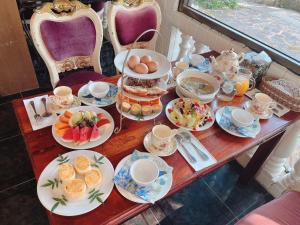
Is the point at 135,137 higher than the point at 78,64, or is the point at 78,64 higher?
the point at 135,137

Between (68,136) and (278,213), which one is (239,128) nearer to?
(278,213)

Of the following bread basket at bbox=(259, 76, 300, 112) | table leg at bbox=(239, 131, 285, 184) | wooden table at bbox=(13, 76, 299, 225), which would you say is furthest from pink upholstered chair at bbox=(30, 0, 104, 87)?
table leg at bbox=(239, 131, 285, 184)

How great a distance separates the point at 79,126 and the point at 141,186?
1.09 ft

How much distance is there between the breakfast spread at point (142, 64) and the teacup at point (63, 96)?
31cm

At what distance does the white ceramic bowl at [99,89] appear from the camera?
3.60ft

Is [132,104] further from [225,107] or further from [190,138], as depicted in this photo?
[225,107]

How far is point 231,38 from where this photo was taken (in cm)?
164

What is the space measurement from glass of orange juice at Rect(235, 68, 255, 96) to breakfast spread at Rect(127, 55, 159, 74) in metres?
0.51

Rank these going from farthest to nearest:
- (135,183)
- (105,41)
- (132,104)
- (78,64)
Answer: (105,41) < (78,64) < (132,104) < (135,183)

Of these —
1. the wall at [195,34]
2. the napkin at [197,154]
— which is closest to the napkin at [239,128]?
the napkin at [197,154]

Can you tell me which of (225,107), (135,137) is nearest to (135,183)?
(135,137)

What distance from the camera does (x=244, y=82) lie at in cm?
122

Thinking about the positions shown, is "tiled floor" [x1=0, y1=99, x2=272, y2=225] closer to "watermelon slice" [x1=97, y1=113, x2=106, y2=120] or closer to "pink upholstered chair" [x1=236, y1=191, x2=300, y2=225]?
"pink upholstered chair" [x1=236, y1=191, x2=300, y2=225]

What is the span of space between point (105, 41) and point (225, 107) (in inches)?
89.1
